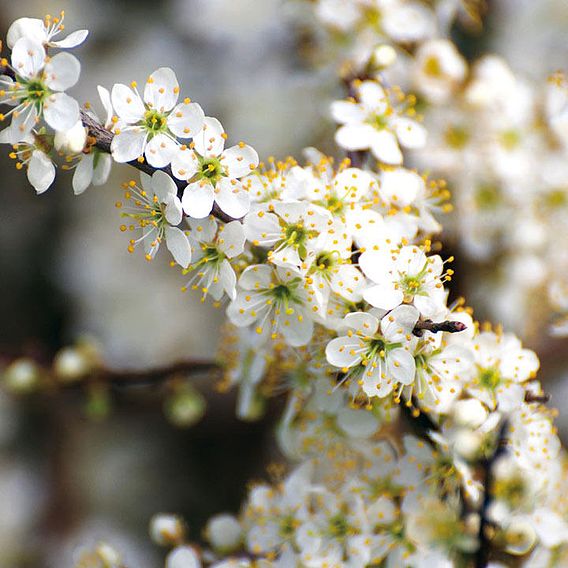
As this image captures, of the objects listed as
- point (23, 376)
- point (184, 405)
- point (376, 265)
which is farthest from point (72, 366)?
point (376, 265)

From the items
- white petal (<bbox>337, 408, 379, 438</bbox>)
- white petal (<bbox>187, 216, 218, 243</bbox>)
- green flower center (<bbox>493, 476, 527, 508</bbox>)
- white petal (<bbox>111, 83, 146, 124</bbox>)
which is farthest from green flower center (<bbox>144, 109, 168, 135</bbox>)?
green flower center (<bbox>493, 476, 527, 508</bbox>)

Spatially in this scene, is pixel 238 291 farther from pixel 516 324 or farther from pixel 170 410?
pixel 516 324

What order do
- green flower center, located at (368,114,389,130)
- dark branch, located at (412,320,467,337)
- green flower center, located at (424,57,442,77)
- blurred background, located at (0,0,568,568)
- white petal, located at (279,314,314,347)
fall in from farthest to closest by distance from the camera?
blurred background, located at (0,0,568,568) → green flower center, located at (424,57,442,77) → green flower center, located at (368,114,389,130) → white petal, located at (279,314,314,347) → dark branch, located at (412,320,467,337)

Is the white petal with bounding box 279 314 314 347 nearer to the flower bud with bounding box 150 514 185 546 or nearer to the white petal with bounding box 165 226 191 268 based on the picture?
the white petal with bounding box 165 226 191 268

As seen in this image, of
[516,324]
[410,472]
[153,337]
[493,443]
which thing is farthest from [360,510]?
[153,337]

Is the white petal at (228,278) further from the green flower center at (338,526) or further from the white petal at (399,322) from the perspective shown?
the green flower center at (338,526)

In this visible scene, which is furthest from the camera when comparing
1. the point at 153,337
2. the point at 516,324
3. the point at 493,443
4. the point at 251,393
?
the point at 153,337

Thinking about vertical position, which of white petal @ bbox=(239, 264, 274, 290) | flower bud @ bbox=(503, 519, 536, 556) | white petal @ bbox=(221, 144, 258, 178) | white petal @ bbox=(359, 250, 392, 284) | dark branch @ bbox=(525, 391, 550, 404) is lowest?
flower bud @ bbox=(503, 519, 536, 556)

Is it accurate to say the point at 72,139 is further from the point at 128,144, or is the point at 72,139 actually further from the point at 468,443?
the point at 468,443
